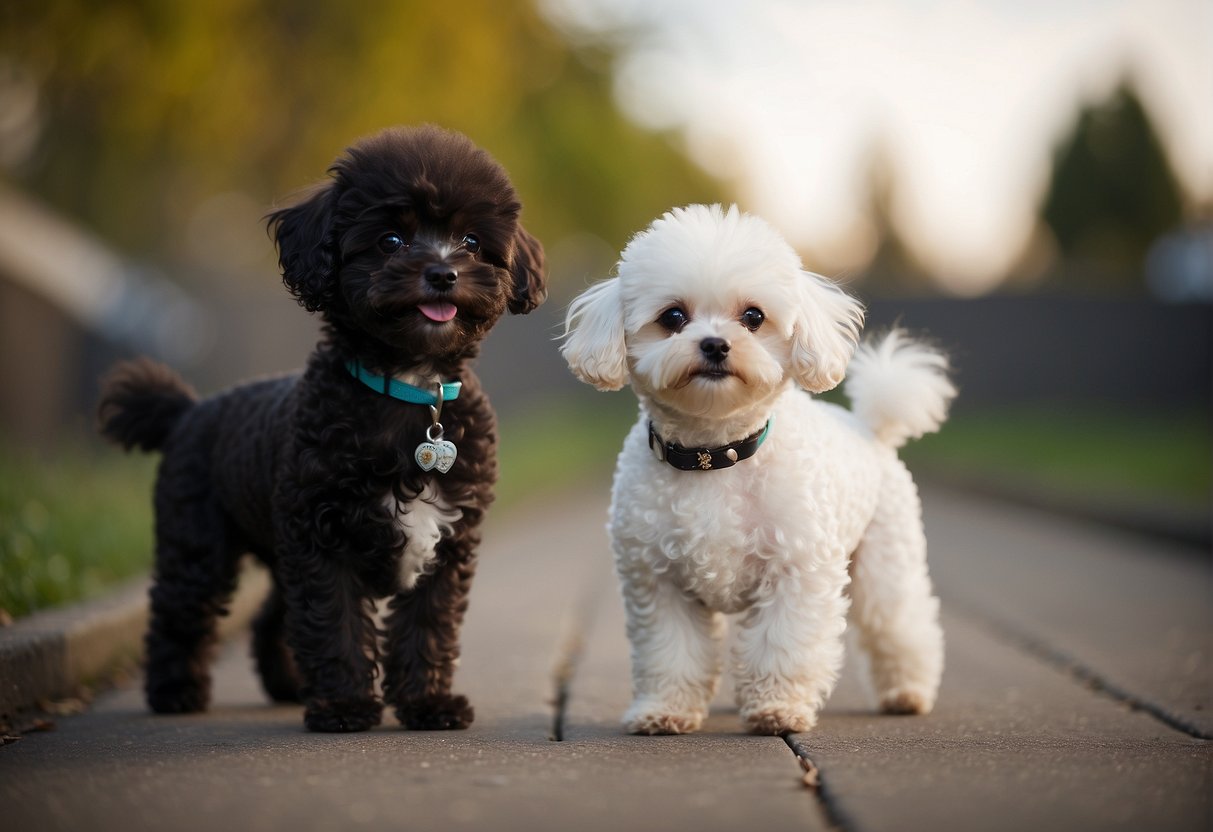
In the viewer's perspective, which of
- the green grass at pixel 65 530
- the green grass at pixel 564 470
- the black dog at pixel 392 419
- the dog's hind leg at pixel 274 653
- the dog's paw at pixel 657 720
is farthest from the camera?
the green grass at pixel 564 470

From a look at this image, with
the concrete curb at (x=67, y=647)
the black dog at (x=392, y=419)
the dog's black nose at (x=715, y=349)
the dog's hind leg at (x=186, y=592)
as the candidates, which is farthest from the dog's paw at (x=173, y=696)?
the dog's black nose at (x=715, y=349)

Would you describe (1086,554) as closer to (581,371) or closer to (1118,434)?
(581,371)

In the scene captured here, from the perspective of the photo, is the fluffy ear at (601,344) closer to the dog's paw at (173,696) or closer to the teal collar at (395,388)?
the teal collar at (395,388)

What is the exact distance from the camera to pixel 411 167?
4.62m

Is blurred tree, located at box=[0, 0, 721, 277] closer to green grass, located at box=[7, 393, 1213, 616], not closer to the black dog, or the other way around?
green grass, located at box=[7, 393, 1213, 616]

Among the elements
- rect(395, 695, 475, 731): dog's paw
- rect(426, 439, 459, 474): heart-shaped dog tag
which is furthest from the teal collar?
rect(395, 695, 475, 731): dog's paw

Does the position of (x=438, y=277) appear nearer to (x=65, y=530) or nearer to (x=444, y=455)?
(x=444, y=455)

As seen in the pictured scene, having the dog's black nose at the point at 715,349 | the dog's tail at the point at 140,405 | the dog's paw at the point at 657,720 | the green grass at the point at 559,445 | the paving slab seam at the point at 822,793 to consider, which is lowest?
the paving slab seam at the point at 822,793

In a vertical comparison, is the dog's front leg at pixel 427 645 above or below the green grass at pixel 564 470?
below

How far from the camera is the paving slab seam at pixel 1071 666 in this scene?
5.17 m

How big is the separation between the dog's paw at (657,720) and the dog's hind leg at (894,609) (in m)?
0.98

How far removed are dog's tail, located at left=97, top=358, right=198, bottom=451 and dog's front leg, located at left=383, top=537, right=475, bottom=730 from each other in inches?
66.2

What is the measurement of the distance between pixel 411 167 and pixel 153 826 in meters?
2.20

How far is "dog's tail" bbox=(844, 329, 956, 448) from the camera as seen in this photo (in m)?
5.57
